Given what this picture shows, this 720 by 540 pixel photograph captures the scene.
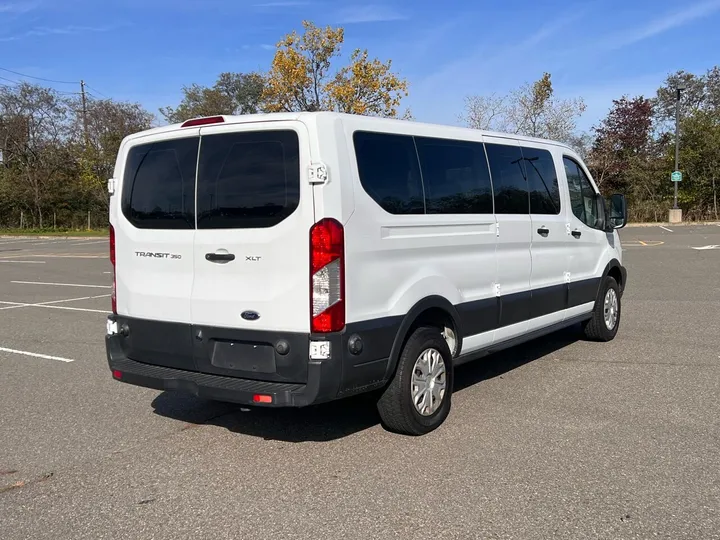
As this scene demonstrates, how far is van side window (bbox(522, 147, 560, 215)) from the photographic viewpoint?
598 centimetres

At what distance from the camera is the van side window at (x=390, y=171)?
4168mm

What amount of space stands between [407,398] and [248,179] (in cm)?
178

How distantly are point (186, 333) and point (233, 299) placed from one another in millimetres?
472

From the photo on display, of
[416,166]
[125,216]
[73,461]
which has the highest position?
[416,166]

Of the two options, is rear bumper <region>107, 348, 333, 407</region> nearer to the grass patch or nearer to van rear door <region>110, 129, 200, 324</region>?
van rear door <region>110, 129, 200, 324</region>

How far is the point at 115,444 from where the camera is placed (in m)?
4.56

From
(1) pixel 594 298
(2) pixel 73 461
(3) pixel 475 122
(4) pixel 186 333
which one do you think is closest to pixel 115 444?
(2) pixel 73 461

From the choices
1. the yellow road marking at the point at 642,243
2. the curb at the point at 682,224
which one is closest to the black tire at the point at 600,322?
the yellow road marking at the point at 642,243

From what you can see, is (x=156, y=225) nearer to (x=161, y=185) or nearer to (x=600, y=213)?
(x=161, y=185)

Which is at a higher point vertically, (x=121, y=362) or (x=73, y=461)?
(x=121, y=362)

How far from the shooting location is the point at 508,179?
5.62m

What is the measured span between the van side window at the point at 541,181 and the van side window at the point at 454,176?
31.7 inches

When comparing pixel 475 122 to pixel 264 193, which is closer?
pixel 264 193

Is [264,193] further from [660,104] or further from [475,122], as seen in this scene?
[660,104]
